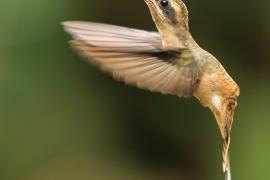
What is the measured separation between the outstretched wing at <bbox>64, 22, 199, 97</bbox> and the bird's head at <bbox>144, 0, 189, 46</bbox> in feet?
0.09

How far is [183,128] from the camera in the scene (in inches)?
143

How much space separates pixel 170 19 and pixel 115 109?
2.41m

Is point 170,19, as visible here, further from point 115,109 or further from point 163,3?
point 115,109

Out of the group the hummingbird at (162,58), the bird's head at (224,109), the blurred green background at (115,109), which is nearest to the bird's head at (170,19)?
the hummingbird at (162,58)

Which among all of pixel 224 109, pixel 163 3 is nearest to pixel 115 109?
pixel 224 109

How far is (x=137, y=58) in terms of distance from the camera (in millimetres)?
1140

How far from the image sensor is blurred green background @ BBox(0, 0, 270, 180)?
339 centimetres

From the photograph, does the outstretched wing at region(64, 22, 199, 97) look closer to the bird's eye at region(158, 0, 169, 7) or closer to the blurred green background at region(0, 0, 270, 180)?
the bird's eye at region(158, 0, 169, 7)

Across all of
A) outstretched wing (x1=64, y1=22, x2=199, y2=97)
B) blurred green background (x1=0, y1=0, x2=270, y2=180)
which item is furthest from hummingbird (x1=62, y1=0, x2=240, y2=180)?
blurred green background (x1=0, y1=0, x2=270, y2=180)

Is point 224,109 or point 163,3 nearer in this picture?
point 163,3

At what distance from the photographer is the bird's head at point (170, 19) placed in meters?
1.21

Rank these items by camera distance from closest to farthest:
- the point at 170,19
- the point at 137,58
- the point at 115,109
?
the point at 137,58 < the point at 170,19 < the point at 115,109

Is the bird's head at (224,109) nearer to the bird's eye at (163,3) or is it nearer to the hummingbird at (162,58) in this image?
the hummingbird at (162,58)

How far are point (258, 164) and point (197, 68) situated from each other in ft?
6.91
